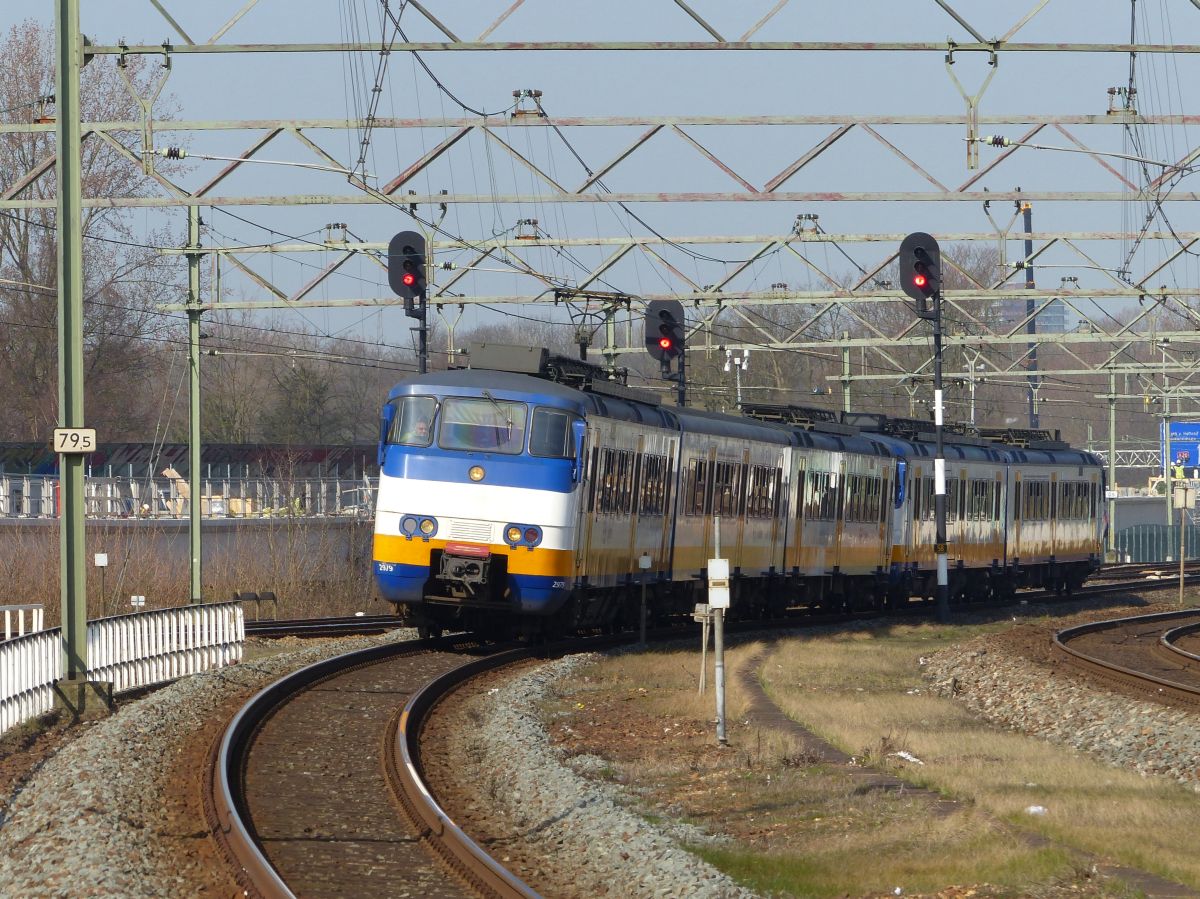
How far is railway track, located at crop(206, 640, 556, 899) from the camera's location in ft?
30.7

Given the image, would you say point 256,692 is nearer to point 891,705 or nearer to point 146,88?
point 891,705

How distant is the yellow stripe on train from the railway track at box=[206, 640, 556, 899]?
2035 mm

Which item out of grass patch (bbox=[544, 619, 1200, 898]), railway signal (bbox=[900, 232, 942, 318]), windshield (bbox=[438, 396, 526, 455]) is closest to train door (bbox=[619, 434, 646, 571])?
windshield (bbox=[438, 396, 526, 455])

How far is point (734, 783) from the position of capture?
494 inches

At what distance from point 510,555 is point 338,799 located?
8.71 metres

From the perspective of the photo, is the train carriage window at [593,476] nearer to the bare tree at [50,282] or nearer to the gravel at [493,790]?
the gravel at [493,790]

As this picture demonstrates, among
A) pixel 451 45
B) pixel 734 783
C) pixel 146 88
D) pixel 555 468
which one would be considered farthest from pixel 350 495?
pixel 734 783

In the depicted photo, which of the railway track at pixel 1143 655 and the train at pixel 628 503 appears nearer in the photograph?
the railway track at pixel 1143 655

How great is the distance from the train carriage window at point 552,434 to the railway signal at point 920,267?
376 inches

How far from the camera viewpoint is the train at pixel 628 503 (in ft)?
67.4

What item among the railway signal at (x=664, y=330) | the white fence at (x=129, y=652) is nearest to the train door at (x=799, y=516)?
the railway signal at (x=664, y=330)

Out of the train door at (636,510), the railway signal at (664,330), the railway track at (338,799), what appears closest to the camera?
the railway track at (338,799)

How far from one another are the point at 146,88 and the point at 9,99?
4007 mm

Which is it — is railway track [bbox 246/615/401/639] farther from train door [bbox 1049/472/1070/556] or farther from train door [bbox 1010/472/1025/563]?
train door [bbox 1049/472/1070/556]
